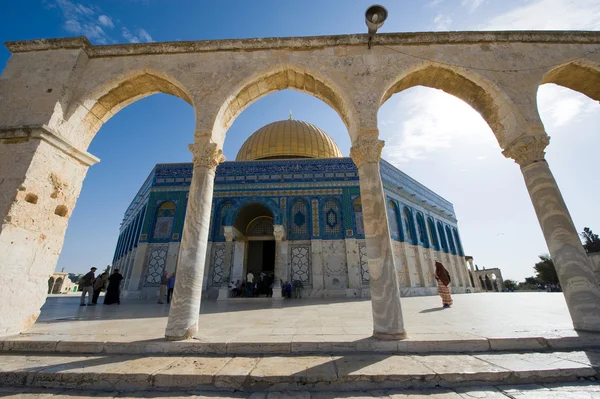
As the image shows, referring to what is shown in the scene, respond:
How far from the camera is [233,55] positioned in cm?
448

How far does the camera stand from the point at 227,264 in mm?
10969

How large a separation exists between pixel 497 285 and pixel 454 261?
13.0 meters

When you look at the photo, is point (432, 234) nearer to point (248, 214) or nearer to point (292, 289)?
point (292, 289)

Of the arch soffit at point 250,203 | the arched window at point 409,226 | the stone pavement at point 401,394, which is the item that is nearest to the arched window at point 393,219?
the arched window at point 409,226

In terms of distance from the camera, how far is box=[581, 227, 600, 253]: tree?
24056mm

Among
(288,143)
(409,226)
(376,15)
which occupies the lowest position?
(409,226)

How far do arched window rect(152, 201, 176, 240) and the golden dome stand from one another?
508 centimetres

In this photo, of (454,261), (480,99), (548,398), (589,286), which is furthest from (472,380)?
(454,261)

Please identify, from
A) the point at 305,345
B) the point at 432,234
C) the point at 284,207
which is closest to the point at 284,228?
the point at 284,207

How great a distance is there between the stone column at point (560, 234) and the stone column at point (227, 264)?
900 cm

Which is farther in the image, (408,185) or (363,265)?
(408,185)

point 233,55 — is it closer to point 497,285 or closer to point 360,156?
point 360,156

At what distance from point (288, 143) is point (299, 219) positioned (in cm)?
497

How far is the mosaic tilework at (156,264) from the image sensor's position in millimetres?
10759
